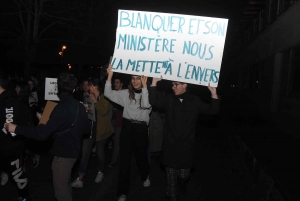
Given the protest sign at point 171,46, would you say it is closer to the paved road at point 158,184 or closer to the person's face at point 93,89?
the person's face at point 93,89

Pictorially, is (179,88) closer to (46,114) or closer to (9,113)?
(46,114)

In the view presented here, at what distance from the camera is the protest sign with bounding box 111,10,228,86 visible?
4359 mm

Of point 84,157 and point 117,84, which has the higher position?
point 117,84

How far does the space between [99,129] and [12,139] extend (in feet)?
5.54

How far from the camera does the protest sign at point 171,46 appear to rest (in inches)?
172

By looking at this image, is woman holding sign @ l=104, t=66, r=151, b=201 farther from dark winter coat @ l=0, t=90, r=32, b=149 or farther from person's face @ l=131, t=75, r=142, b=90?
dark winter coat @ l=0, t=90, r=32, b=149

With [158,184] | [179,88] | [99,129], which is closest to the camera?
[179,88]

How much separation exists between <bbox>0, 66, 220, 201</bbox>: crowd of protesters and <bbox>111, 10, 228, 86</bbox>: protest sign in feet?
0.67

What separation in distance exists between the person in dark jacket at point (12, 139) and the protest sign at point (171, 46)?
Result: 1.35 meters

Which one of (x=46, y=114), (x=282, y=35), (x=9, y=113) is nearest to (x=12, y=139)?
(x=9, y=113)

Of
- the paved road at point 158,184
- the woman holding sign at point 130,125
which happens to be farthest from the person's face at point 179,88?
the paved road at point 158,184

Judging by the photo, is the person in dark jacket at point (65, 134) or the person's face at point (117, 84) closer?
the person in dark jacket at point (65, 134)

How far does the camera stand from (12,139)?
4691mm

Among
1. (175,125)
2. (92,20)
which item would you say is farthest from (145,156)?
(92,20)
